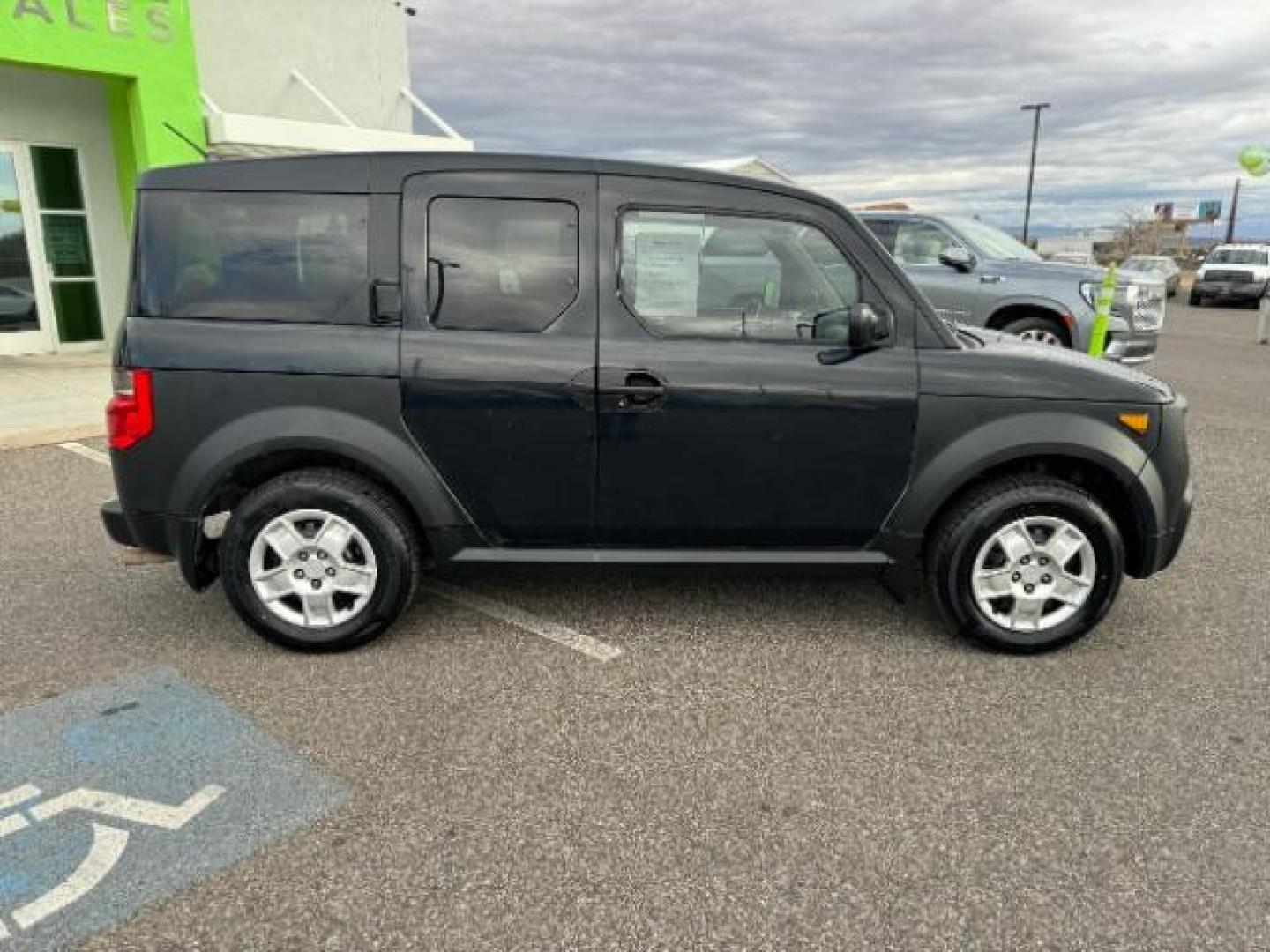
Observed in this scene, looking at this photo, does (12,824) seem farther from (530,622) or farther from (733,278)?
(733,278)

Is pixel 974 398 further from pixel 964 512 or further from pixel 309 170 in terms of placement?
pixel 309 170

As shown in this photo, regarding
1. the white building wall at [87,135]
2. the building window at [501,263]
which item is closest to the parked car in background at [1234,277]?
the white building wall at [87,135]

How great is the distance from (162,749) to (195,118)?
9.93m

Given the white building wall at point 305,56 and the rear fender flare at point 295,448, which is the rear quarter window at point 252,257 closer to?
the rear fender flare at point 295,448

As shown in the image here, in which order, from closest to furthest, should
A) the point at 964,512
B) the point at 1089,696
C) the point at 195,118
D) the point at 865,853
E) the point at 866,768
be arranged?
1. the point at 865,853
2. the point at 866,768
3. the point at 1089,696
4. the point at 964,512
5. the point at 195,118

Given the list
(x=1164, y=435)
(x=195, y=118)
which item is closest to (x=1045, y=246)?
(x=195, y=118)

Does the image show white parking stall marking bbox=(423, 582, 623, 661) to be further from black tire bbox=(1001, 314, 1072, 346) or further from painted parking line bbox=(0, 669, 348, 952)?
black tire bbox=(1001, 314, 1072, 346)

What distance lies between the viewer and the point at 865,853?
2.38m

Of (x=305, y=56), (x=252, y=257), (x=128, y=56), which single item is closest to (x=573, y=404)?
(x=252, y=257)

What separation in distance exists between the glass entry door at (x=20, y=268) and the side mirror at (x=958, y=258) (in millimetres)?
10353

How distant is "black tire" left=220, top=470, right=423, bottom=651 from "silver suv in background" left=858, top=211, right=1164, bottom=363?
21.1ft

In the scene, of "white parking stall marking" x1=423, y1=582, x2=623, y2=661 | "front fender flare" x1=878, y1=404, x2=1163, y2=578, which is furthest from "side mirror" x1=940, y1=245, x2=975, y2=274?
"white parking stall marking" x1=423, y1=582, x2=623, y2=661

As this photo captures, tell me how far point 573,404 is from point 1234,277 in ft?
96.1

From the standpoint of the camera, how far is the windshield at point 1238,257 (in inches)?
1055
